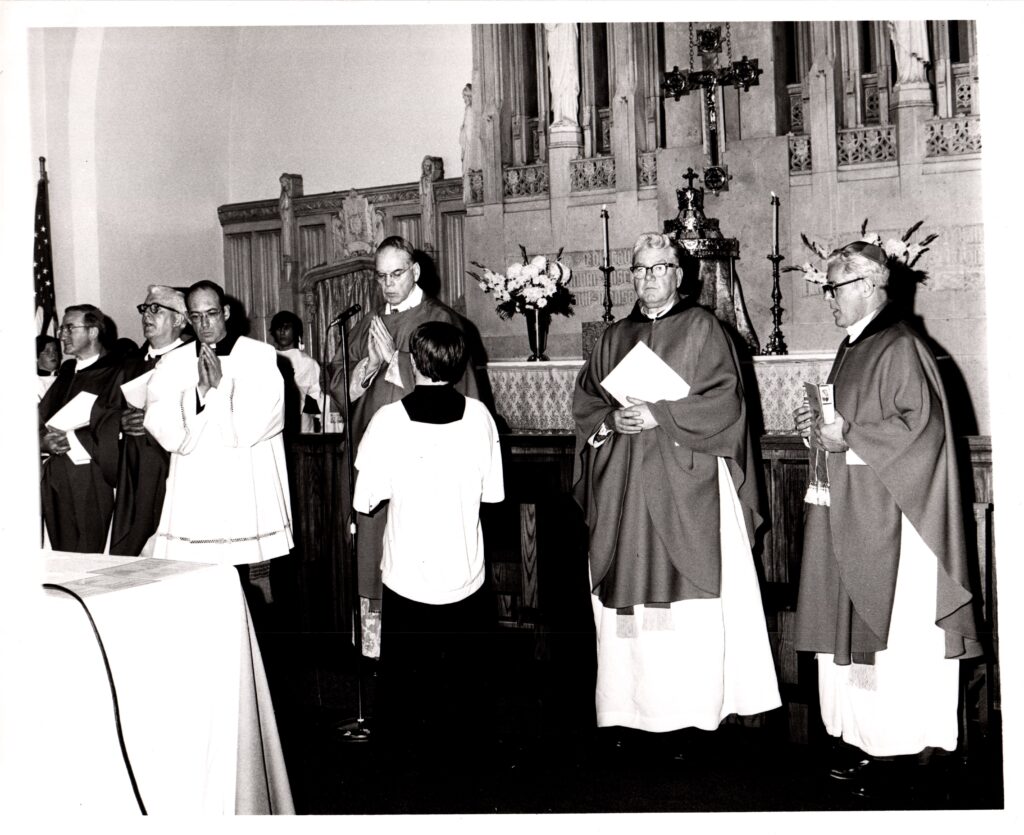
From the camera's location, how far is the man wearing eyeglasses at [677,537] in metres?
4.67

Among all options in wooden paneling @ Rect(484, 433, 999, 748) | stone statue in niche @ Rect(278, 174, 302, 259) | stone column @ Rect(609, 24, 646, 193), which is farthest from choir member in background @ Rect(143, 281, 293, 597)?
stone statue in niche @ Rect(278, 174, 302, 259)

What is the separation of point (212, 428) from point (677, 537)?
2.31 meters

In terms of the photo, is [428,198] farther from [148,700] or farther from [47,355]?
[148,700]

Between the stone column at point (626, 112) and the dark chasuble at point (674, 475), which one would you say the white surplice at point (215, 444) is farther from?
the stone column at point (626, 112)

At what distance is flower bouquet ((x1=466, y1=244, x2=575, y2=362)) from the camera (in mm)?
7211

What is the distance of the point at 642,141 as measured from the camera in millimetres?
7742

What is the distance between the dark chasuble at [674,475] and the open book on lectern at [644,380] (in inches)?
1.4

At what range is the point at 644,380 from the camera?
484 cm

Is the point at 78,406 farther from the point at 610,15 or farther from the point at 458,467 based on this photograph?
the point at 610,15

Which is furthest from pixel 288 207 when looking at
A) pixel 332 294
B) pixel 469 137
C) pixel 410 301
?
pixel 410 301

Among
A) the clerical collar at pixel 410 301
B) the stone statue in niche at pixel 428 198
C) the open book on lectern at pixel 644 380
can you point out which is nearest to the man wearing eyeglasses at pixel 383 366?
the clerical collar at pixel 410 301

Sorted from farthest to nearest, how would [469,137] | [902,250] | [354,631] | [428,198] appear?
[428,198] < [469,137] < [902,250] < [354,631]

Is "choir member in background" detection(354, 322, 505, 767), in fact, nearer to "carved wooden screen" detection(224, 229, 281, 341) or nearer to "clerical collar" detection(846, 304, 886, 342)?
"clerical collar" detection(846, 304, 886, 342)

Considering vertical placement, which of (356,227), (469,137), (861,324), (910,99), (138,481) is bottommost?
(138,481)
